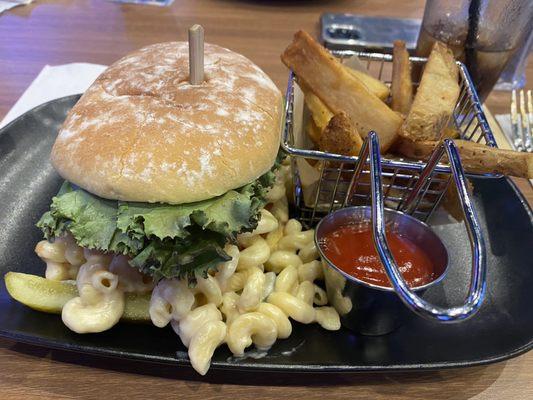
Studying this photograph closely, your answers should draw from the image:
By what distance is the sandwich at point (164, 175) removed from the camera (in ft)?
3.84

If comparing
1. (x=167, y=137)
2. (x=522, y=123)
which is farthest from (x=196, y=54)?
(x=522, y=123)

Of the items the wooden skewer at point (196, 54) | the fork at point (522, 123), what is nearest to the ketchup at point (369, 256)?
the wooden skewer at point (196, 54)

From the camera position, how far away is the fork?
2.16 meters

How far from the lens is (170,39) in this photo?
10.1ft

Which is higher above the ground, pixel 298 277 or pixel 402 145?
pixel 402 145

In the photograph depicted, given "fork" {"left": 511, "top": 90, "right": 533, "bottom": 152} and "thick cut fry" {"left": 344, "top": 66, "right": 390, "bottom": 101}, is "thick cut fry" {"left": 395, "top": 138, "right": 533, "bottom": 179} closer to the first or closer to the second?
"thick cut fry" {"left": 344, "top": 66, "right": 390, "bottom": 101}

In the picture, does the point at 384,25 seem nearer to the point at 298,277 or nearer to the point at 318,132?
the point at 318,132

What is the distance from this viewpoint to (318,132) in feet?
5.04

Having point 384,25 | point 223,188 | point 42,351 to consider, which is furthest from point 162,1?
point 42,351

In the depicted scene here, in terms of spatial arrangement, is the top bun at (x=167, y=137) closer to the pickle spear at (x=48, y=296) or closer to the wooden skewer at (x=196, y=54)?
the wooden skewer at (x=196, y=54)

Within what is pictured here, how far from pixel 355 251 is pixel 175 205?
55 cm

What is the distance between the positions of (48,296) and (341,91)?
1.14 meters

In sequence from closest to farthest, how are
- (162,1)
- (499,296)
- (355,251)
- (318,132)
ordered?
1. (355,251)
2. (499,296)
3. (318,132)
4. (162,1)

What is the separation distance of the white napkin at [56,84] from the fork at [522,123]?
232 cm
